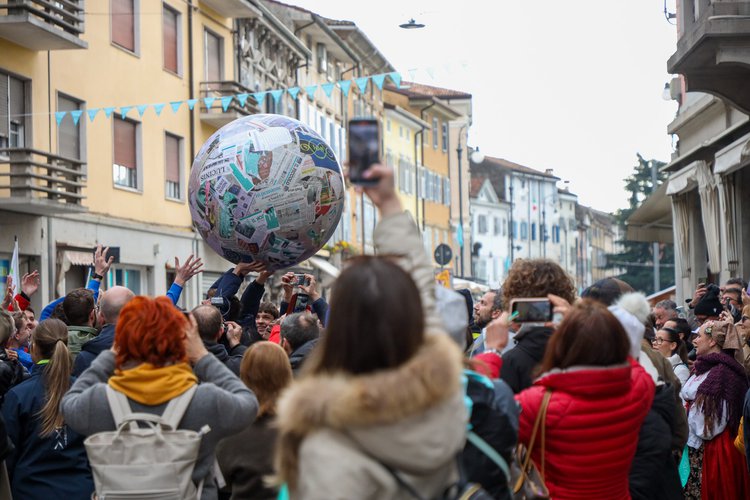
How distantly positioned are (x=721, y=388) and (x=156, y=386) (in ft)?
16.9

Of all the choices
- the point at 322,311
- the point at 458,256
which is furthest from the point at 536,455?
the point at 458,256

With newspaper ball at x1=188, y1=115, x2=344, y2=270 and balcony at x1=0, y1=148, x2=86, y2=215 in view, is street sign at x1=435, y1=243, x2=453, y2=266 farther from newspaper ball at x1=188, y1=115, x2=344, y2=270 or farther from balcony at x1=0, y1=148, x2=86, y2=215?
newspaper ball at x1=188, y1=115, x2=344, y2=270

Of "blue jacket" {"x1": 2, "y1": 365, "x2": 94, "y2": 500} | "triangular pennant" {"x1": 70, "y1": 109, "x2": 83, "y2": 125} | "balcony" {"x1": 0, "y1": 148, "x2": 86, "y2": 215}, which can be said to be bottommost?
"blue jacket" {"x1": 2, "y1": 365, "x2": 94, "y2": 500}

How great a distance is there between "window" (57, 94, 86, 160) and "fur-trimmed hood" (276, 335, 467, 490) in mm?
21982

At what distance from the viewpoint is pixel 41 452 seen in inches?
258

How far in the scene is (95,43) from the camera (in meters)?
26.4

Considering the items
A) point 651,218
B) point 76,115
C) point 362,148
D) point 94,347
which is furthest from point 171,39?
point 362,148

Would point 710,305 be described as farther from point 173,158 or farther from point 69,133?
point 173,158

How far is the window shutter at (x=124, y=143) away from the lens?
90.4 feet

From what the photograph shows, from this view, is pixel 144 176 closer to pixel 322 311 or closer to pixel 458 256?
pixel 322 311

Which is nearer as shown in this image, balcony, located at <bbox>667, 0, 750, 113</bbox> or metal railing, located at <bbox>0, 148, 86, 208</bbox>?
balcony, located at <bbox>667, 0, 750, 113</bbox>

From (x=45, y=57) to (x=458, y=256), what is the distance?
191ft

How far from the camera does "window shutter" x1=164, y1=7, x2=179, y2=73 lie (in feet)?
100

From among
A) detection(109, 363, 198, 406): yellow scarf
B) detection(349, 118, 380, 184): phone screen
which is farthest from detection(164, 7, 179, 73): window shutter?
detection(349, 118, 380, 184): phone screen
